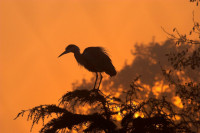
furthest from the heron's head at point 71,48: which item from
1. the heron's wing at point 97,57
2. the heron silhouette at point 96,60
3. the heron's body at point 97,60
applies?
the heron's wing at point 97,57

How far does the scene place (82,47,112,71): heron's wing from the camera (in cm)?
1319

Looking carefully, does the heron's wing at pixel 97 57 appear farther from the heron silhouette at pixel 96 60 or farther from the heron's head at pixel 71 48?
the heron's head at pixel 71 48

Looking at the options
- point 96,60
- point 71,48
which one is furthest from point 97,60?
point 71,48

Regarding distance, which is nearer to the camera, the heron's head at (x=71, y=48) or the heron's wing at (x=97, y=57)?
the heron's wing at (x=97, y=57)

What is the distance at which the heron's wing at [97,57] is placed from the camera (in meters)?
13.2

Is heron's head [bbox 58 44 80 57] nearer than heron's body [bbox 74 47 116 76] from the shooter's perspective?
No

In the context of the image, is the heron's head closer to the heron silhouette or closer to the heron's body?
the heron silhouette

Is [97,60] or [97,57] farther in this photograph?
[97,60]

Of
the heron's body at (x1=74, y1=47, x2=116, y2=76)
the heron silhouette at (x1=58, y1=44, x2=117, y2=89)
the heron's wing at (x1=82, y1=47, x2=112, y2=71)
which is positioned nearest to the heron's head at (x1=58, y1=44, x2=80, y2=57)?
the heron silhouette at (x1=58, y1=44, x2=117, y2=89)

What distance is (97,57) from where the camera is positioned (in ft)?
43.4

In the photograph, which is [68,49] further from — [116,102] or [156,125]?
[156,125]

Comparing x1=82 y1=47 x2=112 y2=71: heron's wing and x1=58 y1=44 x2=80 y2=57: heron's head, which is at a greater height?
x1=58 y1=44 x2=80 y2=57: heron's head

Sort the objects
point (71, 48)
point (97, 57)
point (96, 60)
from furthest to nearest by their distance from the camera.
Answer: point (71, 48) < point (96, 60) < point (97, 57)

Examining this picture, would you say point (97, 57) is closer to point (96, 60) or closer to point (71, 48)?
point (96, 60)
